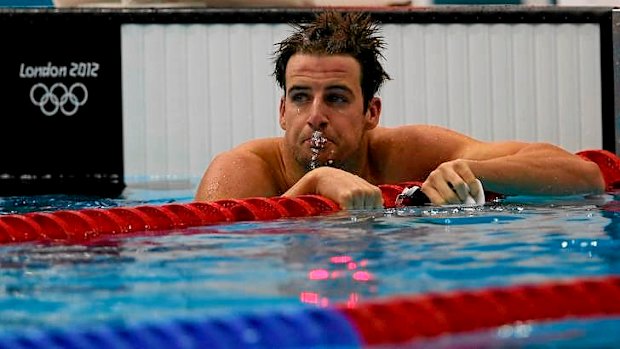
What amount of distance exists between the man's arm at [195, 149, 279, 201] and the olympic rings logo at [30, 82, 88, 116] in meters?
2.10

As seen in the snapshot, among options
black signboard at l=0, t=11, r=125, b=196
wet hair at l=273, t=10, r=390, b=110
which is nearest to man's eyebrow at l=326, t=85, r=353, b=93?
wet hair at l=273, t=10, r=390, b=110

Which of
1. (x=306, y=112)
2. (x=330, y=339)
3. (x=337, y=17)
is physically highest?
(x=337, y=17)

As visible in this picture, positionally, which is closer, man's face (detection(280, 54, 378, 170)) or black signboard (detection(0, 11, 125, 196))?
man's face (detection(280, 54, 378, 170))

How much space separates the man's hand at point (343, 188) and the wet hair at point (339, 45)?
0.53m

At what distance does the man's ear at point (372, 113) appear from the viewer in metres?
3.93

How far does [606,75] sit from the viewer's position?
5953 millimetres

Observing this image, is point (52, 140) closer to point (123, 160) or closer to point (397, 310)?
point (123, 160)

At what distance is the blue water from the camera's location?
180cm

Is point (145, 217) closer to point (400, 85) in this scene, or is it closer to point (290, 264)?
point (290, 264)

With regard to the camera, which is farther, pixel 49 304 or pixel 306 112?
pixel 306 112

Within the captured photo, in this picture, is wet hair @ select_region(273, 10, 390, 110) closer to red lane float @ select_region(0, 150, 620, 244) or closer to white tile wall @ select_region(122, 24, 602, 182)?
red lane float @ select_region(0, 150, 620, 244)

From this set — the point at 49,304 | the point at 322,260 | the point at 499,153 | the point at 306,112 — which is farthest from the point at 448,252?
the point at 499,153

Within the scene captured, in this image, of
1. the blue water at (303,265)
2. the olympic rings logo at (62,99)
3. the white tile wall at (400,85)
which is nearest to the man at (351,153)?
the blue water at (303,265)

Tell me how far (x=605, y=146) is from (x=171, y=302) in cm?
452
